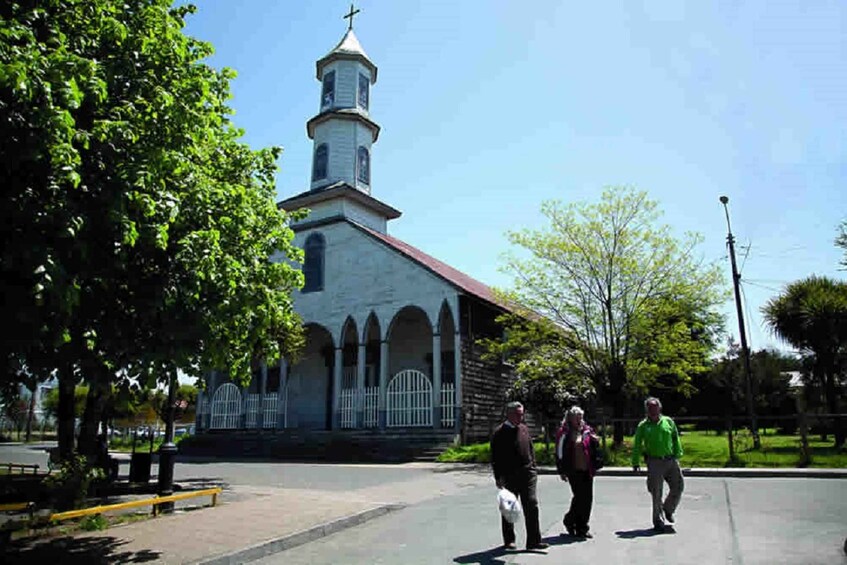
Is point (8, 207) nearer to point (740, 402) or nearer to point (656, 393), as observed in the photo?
point (656, 393)

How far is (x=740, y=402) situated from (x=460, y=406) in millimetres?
25692

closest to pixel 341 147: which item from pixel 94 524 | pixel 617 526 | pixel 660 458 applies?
pixel 94 524

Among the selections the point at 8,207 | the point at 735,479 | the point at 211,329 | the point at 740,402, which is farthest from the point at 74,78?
the point at 740,402

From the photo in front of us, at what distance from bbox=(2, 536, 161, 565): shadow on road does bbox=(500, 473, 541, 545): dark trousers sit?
3918mm

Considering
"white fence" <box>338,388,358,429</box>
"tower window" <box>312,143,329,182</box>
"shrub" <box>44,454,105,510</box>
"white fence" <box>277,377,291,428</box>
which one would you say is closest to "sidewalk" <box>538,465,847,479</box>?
"shrub" <box>44,454,105,510</box>

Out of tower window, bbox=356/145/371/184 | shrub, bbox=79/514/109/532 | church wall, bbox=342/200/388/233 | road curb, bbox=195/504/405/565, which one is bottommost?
road curb, bbox=195/504/405/565

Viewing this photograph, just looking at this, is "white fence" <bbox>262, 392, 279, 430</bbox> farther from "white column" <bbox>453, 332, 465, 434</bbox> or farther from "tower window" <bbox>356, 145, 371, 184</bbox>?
"tower window" <bbox>356, 145, 371, 184</bbox>

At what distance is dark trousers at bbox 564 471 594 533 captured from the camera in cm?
753

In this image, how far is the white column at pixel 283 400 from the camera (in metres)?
27.4

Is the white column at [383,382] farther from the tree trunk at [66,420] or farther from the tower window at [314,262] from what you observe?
the tree trunk at [66,420]

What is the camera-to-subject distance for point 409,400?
24359mm

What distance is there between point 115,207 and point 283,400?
2323cm

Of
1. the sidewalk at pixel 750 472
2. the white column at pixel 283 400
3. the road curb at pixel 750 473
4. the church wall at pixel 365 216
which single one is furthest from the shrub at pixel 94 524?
the church wall at pixel 365 216

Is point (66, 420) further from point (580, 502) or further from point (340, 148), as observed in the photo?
point (340, 148)
